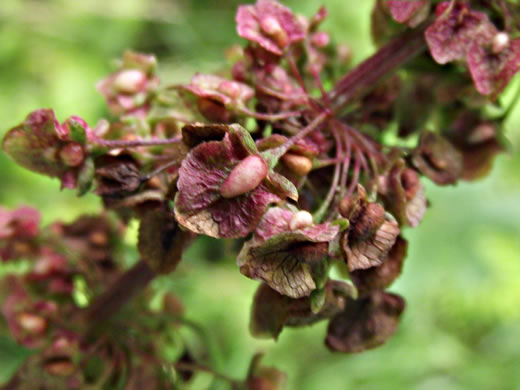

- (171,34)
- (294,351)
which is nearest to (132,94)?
(294,351)

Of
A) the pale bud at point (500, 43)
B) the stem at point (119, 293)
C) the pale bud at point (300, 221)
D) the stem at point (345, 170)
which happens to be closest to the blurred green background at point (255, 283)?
the stem at point (119, 293)

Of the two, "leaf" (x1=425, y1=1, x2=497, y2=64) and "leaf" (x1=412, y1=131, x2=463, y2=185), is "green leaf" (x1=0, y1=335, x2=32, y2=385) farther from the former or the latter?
"leaf" (x1=425, y1=1, x2=497, y2=64)

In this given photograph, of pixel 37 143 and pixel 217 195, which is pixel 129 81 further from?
pixel 217 195

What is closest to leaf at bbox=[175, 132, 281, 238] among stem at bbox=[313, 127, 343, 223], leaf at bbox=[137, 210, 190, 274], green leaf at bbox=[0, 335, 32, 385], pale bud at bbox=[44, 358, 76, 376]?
stem at bbox=[313, 127, 343, 223]

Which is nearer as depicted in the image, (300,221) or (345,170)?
(300,221)

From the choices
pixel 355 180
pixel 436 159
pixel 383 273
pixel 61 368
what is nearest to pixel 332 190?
pixel 355 180

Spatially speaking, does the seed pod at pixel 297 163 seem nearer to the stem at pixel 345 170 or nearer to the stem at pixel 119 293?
the stem at pixel 345 170
